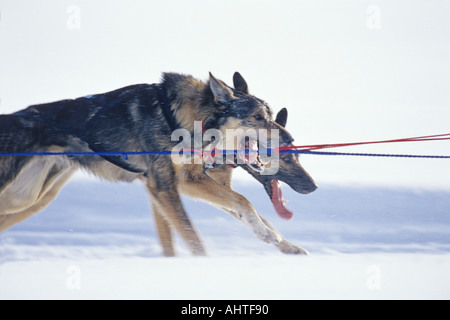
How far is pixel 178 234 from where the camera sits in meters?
2.86

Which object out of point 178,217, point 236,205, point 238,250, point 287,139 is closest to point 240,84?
point 287,139

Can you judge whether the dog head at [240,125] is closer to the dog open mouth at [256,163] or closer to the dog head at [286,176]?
the dog open mouth at [256,163]

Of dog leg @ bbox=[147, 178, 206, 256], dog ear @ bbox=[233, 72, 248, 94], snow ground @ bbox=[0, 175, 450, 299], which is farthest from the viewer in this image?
dog ear @ bbox=[233, 72, 248, 94]

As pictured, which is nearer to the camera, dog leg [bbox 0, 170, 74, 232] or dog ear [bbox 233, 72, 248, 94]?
dog ear [bbox 233, 72, 248, 94]

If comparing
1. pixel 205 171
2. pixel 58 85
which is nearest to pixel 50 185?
pixel 58 85

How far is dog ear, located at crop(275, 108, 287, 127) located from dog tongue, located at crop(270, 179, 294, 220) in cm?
35

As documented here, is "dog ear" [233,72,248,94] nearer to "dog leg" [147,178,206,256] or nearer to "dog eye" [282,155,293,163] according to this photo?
"dog eye" [282,155,293,163]

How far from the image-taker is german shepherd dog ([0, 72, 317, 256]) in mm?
2881

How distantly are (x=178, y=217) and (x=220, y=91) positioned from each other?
76 centimetres

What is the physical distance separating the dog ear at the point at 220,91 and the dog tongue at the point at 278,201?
58cm

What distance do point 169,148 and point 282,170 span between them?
69cm

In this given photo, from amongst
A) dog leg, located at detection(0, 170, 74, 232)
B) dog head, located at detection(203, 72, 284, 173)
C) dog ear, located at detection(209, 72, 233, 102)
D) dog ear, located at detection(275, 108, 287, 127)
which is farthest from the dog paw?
dog leg, located at detection(0, 170, 74, 232)

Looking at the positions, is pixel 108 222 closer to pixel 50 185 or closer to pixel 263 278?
pixel 50 185
